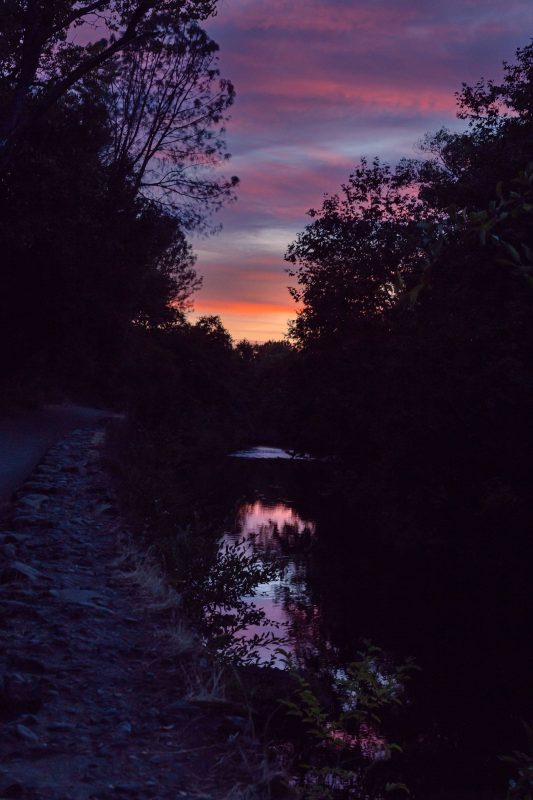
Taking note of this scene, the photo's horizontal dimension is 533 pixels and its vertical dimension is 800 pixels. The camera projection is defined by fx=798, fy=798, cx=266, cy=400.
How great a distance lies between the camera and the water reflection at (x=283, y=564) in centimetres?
1167

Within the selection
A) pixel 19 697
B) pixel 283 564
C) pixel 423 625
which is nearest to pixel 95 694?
pixel 19 697

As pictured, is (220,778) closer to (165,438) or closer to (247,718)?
(247,718)

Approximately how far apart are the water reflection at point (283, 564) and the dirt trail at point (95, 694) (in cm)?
241

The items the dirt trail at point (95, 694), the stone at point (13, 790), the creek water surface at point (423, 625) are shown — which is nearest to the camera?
the stone at point (13, 790)

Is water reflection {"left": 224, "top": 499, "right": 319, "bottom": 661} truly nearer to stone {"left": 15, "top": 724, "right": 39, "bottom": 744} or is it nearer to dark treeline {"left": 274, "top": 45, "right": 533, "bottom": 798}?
dark treeline {"left": 274, "top": 45, "right": 533, "bottom": 798}

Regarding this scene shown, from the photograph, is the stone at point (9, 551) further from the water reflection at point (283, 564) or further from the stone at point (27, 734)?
the stone at point (27, 734)

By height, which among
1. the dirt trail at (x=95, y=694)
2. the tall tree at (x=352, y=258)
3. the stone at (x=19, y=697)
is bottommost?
the dirt trail at (x=95, y=694)

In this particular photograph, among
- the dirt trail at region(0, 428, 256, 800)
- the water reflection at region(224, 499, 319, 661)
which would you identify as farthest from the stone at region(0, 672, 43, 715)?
the water reflection at region(224, 499, 319, 661)

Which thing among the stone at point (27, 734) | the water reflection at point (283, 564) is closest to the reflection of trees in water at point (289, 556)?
the water reflection at point (283, 564)

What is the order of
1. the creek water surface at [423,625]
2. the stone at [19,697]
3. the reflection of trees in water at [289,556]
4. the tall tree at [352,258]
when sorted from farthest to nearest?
the tall tree at [352,258] → the reflection of trees in water at [289,556] → the creek water surface at [423,625] → the stone at [19,697]

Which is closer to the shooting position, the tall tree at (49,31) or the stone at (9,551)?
the stone at (9,551)

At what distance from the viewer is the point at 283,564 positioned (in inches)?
439

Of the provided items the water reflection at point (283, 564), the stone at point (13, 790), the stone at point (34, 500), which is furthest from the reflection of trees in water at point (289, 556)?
the stone at point (13, 790)

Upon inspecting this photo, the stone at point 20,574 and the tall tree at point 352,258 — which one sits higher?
the tall tree at point 352,258
